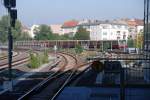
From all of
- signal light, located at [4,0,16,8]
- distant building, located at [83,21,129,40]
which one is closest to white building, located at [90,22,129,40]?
distant building, located at [83,21,129,40]

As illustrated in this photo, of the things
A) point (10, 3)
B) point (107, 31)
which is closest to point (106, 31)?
point (107, 31)

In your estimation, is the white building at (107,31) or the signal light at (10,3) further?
the white building at (107,31)

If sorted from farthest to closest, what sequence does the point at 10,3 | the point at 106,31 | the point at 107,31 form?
the point at 107,31, the point at 106,31, the point at 10,3

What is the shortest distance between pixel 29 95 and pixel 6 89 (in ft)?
6.57

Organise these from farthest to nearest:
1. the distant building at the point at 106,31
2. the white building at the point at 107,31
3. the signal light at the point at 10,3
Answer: the distant building at the point at 106,31 < the white building at the point at 107,31 < the signal light at the point at 10,3

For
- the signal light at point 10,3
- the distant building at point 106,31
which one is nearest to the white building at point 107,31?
the distant building at point 106,31

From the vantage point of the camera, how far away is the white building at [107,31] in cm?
17662

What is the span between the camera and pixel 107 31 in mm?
178250

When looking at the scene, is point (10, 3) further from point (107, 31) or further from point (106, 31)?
point (107, 31)

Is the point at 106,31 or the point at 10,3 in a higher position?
the point at 10,3

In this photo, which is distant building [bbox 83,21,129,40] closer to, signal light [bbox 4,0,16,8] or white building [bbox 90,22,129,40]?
white building [bbox 90,22,129,40]

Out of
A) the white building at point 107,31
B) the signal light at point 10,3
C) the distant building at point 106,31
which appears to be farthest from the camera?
the distant building at point 106,31

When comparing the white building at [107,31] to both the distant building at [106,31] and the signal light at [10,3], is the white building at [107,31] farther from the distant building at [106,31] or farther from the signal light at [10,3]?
the signal light at [10,3]

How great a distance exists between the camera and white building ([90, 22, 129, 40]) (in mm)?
176625
